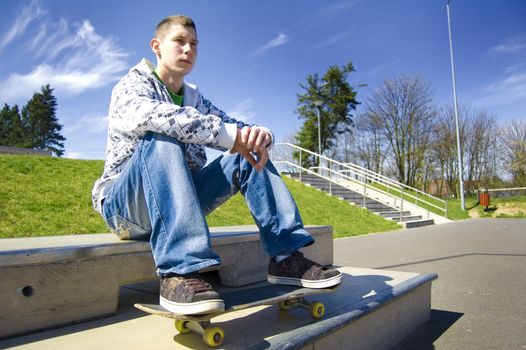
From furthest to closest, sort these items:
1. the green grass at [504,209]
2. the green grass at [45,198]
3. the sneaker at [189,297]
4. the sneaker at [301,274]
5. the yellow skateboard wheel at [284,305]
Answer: the green grass at [504,209]
the green grass at [45,198]
the yellow skateboard wheel at [284,305]
the sneaker at [301,274]
the sneaker at [189,297]

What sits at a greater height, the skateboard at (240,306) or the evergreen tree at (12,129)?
the evergreen tree at (12,129)

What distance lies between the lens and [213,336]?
134cm

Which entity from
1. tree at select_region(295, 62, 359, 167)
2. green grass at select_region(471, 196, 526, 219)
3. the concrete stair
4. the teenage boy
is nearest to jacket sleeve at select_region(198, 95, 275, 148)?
the teenage boy

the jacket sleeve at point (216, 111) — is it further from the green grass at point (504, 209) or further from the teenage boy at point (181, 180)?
the green grass at point (504, 209)

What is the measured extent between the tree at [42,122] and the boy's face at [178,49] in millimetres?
→ 53935

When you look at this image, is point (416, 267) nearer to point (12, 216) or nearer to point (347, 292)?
point (347, 292)

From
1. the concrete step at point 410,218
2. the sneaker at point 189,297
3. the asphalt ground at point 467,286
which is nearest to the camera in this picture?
the sneaker at point 189,297

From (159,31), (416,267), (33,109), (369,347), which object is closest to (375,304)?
(369,347)

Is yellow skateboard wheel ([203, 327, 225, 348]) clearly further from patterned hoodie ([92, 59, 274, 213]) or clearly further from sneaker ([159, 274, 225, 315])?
patterned hoodie ([92, 59, 274, 213])

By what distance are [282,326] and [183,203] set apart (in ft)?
2.29

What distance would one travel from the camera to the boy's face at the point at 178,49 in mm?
1934

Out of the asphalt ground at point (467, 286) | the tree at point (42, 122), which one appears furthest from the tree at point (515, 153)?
the tree at point (42, 122)

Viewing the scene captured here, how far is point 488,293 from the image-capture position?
11.2 feet

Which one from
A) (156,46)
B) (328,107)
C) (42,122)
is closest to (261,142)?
(156,46)
